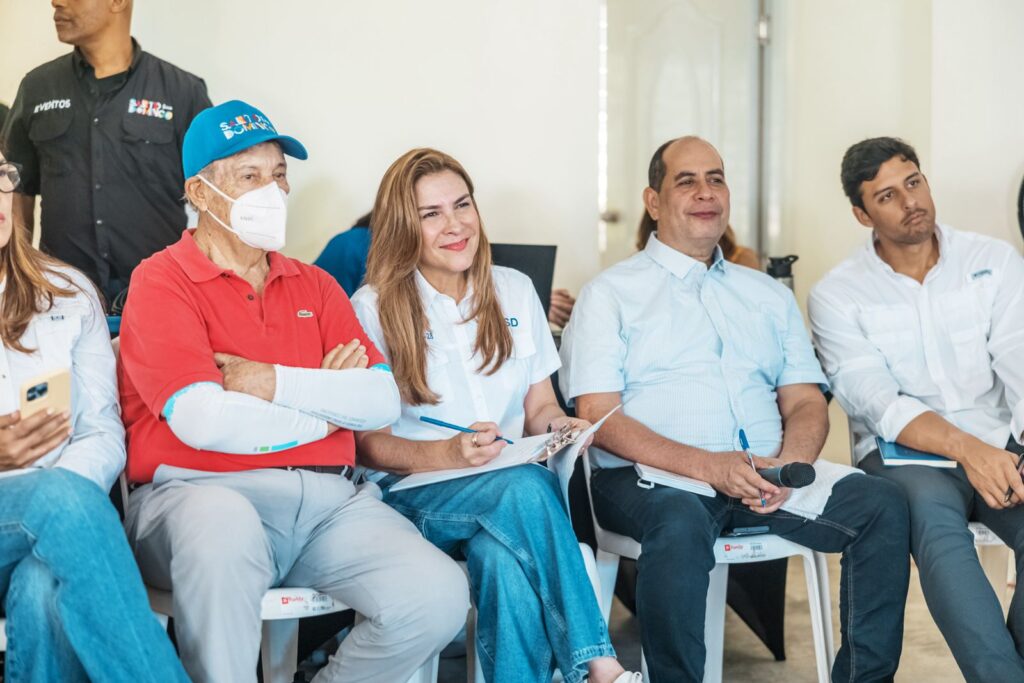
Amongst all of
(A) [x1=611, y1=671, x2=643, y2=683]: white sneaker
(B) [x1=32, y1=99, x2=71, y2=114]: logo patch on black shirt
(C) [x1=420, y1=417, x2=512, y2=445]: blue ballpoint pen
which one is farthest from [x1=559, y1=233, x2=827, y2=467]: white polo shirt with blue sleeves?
(B) [x1=32, y1=99, x2=71, y2=114]: logo patch on black shirt

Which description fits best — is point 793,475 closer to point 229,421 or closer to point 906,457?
point 906,457

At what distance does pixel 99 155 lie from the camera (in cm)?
309

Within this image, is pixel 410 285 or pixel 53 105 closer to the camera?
pixel 410 285

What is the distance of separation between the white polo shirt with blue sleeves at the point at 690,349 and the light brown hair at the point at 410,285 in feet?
0.95

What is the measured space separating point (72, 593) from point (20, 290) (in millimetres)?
714

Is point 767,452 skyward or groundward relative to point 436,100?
groundward

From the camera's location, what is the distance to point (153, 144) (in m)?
3.13

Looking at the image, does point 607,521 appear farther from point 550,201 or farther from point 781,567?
point 550,201

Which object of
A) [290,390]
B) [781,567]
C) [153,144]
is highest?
[153,144]

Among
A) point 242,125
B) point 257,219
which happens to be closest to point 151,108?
point 242,125

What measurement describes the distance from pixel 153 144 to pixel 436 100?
99 cm

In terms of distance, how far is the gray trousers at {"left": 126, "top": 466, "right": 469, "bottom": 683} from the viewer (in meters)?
1.93

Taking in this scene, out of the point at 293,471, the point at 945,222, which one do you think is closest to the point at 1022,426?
the point at 945,222

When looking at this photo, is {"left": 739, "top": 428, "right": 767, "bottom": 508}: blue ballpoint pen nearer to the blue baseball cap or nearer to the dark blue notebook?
the dark blue notebook
